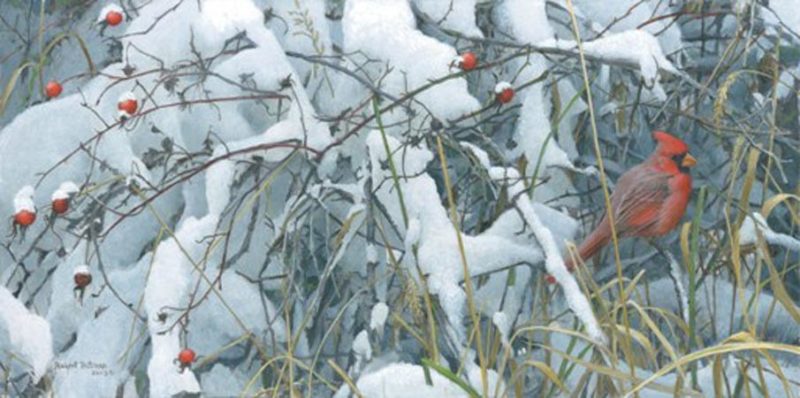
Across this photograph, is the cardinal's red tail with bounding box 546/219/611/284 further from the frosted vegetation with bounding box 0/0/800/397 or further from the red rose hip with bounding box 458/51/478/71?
the red rose hip with bounding box 458/51/478/71

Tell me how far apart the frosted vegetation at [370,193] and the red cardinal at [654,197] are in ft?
0.19

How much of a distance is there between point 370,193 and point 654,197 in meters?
0.40

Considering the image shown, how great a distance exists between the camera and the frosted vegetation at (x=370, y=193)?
2.51 m

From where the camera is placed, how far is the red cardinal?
252 centimetres

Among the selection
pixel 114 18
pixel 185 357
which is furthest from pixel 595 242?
pixel 114 18

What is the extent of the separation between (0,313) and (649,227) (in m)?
0.96

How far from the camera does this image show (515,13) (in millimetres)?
2650

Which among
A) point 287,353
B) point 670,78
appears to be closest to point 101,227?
point 287,353

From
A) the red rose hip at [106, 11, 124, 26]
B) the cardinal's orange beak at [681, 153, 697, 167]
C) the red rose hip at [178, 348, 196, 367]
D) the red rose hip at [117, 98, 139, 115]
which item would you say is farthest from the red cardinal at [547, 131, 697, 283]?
the red rose hip at [106, 11, 124, 26]

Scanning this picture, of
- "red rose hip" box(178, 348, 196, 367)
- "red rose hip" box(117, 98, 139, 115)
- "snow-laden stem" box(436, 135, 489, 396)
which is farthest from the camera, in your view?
"red rose hip" box(117, 98, 139, 115)

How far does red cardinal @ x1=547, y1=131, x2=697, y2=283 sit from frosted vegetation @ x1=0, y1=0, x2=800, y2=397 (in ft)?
0.19

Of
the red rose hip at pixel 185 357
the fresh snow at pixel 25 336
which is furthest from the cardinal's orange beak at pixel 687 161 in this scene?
the fresh snow at pixel 25 336

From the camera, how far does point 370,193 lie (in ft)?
8.32
